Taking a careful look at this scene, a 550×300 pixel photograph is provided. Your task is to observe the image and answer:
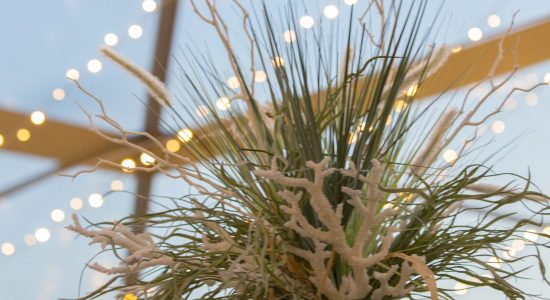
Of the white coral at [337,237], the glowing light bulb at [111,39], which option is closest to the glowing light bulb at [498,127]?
the glowing light bulb at [111,39]

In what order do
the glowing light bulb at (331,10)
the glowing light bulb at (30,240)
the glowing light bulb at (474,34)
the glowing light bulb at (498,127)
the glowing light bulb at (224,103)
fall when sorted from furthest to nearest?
the glowing light bulb at (30,240)
the glowing light bulb at (498,127)
the glowing light bulb at (474,34)
the glowing light bulb at (331,10)
the glowing light bulb at (224,103)

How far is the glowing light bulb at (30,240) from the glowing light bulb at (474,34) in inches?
72.0

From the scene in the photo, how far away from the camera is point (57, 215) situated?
11.4 ft

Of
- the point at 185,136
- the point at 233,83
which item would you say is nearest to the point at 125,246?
the point at 185,136

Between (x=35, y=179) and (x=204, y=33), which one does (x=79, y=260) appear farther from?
(x=204, y=33)

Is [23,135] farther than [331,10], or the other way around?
[23,135]

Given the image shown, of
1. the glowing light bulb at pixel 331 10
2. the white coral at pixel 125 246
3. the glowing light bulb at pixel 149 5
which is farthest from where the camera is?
the glowing light bulb at pixel 149 5

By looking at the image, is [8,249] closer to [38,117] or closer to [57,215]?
[57,215]

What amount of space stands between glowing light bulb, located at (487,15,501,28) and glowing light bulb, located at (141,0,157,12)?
1170mm

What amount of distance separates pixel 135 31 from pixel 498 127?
4.50 ft

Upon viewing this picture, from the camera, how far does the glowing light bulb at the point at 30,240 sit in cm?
342

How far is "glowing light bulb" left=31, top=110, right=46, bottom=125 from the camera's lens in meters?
3.27

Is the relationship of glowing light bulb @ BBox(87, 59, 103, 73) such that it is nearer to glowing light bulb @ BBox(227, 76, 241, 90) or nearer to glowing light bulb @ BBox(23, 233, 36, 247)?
glowing light bulb @ BBox(23, 233, 36, 247)

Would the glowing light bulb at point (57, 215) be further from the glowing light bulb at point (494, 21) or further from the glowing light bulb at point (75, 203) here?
the glowing light bulb at point (494, 21)
